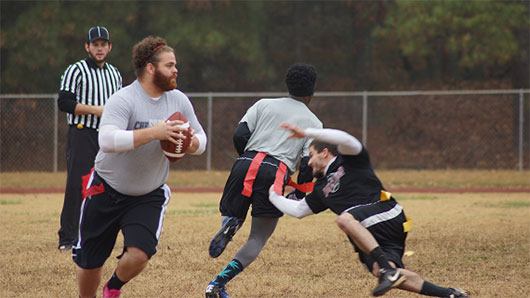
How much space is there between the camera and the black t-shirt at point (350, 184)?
525 centimetres

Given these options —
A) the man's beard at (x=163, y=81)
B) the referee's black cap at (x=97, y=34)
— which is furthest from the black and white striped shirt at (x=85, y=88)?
the man's beard at (x=163, y=81)

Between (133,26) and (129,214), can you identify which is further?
(133,26)

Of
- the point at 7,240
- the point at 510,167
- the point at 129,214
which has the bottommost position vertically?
the point at 510,167

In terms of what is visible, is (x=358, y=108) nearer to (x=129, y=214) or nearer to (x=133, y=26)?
(x=133, y=26)

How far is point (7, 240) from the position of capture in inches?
349

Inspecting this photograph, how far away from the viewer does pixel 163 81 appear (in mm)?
4863

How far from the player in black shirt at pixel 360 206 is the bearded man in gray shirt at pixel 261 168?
415mm

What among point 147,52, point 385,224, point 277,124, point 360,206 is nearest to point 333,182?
point 360,206

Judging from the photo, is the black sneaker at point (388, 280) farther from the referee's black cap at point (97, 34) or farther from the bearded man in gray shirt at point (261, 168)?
the referee's black cap at point (97, 34)

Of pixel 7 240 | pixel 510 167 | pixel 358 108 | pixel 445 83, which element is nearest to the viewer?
pixel 7 240

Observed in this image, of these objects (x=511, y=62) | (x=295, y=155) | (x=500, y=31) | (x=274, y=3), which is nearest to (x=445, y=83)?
(x=511, y=62)

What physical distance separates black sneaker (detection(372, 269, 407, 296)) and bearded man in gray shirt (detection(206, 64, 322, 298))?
1.14 metres

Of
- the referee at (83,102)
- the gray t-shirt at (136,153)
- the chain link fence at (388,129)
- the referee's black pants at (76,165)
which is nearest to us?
the gray t-shirt at (136,153)

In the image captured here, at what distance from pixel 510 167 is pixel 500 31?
17.5 ft
